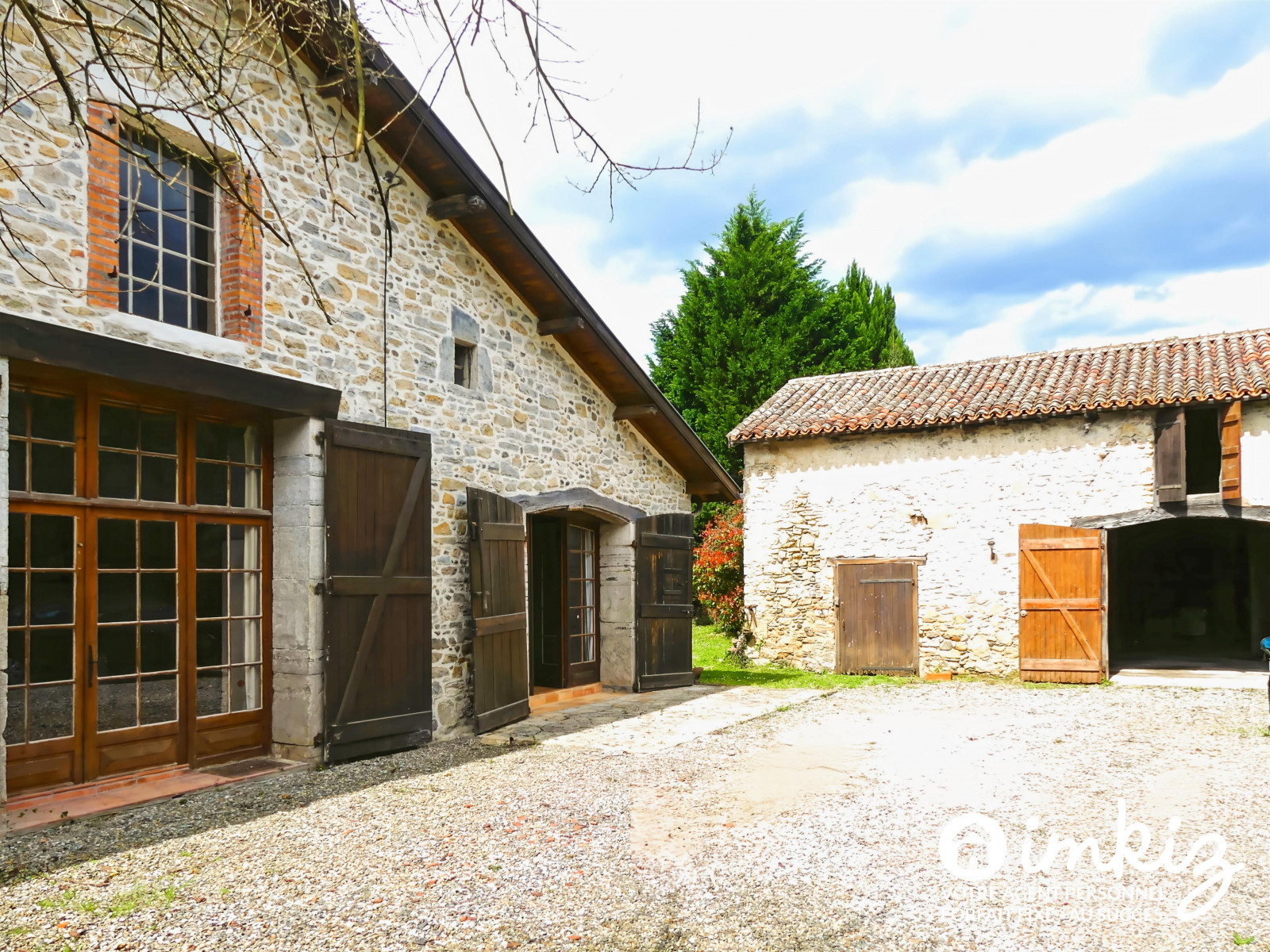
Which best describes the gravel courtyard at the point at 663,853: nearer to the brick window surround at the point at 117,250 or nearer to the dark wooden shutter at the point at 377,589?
the dark wooden shutter at the point at 377,589

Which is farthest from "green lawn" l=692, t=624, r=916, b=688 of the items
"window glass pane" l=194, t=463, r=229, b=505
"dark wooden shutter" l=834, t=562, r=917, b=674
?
"window glass pane" l=194, t=463, r=229, b=505

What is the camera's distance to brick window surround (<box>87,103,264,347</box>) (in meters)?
5.17

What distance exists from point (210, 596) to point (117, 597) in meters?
Answer: 0.62

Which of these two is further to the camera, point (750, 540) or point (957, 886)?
point (750, 540)

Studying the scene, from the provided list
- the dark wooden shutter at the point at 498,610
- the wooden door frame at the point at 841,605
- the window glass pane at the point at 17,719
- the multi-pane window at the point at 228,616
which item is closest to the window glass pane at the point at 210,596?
the multi-pane window at the point at 228,616

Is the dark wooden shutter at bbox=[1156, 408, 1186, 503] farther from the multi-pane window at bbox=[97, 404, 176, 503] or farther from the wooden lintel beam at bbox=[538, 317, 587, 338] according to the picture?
the multi-pane window at bbox=[97, 404, 176, 503]

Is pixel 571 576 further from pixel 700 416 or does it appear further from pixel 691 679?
pixel 700 416

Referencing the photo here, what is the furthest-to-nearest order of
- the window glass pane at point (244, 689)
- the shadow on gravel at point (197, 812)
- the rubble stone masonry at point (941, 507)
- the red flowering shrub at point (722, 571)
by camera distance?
the red flowering shrub at point (722, 571) < the rubble stone masonry at point (941, 507) < the window glass pane at point (244, 689) < the shadow on gravel at point (197, 812)

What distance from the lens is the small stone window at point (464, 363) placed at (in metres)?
7.99

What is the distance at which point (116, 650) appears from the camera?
5359 mm

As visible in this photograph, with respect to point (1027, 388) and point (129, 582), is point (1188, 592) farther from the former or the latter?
point (129, 582)

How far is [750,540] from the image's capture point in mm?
12781

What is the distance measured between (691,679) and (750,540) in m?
2.79

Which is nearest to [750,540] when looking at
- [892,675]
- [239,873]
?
[892,675]
